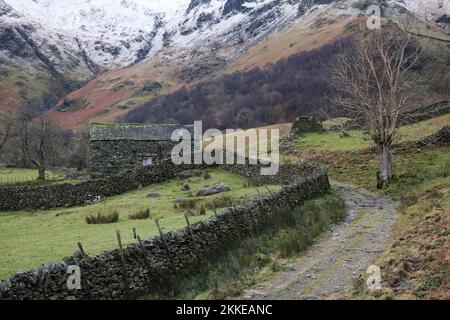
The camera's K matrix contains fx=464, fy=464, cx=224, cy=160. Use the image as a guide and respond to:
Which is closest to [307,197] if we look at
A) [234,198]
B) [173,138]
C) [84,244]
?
[234,198]

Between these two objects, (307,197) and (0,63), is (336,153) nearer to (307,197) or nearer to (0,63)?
(307,197)

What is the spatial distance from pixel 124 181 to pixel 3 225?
9.28 meters

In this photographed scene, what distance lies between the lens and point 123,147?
3922 centimetres

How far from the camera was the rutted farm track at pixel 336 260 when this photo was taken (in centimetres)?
1128

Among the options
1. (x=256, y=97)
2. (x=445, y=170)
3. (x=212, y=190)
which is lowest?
(x=212, y=190)

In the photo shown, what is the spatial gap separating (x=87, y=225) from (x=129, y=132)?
1925 centimetres

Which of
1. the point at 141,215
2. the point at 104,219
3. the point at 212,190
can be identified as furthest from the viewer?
the point at 212,190

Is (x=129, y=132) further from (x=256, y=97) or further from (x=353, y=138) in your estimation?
(x=256, y=97)

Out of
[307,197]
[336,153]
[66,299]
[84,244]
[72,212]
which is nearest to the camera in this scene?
[66,299]

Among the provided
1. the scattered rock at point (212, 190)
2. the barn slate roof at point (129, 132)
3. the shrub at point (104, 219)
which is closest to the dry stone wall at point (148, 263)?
the shrub at point (104, 219)

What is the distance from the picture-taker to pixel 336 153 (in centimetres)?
3572

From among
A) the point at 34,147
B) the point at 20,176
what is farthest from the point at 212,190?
the point at 34,147

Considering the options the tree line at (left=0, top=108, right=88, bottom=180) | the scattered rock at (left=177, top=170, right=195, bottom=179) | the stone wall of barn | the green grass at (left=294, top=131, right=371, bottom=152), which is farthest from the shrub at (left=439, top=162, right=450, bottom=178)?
the tree line at (left=0, top=108, right=88, bottom=180)

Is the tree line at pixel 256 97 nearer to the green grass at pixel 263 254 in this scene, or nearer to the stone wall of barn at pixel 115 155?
the stone wall of barn at pixel 115 155
